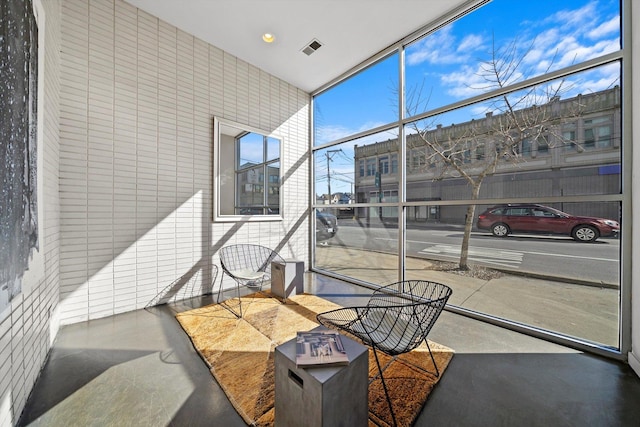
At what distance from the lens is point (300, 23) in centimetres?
329

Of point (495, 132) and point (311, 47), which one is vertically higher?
point (311, 47)

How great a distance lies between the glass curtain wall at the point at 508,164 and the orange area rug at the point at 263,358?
1.26 m

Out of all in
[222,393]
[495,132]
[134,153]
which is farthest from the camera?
[134,153]

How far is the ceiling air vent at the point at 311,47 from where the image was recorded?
11.9 feet

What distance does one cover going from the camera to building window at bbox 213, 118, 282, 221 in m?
3.86

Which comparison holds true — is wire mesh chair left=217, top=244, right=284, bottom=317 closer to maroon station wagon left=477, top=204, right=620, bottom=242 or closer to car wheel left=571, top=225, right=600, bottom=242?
maroon station wagon left=477, top=204, right=620, bottom=242

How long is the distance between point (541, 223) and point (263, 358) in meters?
3.00

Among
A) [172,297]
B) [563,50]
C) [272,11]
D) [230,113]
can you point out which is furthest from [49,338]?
[563,50]

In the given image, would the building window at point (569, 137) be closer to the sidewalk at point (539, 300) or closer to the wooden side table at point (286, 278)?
the sidewalk at point (539, 300)

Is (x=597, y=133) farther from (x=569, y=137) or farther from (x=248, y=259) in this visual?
(x=248, y=259)

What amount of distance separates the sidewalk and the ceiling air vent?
10.8 feet

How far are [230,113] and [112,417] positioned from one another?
3742 mm

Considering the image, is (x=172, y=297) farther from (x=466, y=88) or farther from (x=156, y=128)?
(x=466, y=88)

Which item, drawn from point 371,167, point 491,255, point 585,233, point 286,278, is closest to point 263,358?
point 286,278
